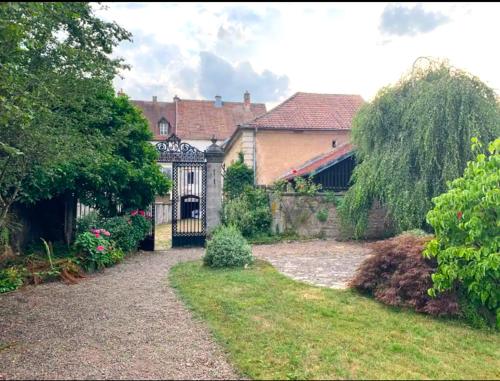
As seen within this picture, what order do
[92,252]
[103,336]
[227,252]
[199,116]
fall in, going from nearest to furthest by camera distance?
[103,336] → [227,252] → [92,252] → [199,116]

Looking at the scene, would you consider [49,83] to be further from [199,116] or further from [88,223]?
[199,116]

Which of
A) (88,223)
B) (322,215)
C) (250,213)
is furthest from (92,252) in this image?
(322,215)

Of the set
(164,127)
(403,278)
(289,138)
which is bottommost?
(403,278)

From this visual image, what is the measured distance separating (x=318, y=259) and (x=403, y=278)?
3.87 meters

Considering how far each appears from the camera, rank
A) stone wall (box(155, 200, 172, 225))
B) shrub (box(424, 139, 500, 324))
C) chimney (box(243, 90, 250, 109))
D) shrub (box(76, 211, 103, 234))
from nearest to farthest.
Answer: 1. shrub (box(424, 139, 500, 324))
2. shrub (box(76, 211, 103, 234))
3. stone wall (box(155, 200, 172, 225))
4. chimney (box(243, 90, 250, 109))

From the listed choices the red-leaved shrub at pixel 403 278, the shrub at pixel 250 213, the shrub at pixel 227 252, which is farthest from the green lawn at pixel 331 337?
the shrub at pixel 250 213

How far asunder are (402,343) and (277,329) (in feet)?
4.29

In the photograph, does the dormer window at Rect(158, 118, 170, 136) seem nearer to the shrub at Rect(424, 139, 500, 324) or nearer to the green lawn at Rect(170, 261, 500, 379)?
the green lawn at Rect(170, 261, 500, 379)

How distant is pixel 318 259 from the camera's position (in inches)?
360

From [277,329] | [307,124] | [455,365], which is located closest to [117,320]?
[277,329]

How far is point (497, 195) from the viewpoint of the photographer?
14.6ft

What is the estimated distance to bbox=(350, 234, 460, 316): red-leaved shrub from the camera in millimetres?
4988

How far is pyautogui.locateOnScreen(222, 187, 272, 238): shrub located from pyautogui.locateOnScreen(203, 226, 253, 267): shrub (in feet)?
13.5

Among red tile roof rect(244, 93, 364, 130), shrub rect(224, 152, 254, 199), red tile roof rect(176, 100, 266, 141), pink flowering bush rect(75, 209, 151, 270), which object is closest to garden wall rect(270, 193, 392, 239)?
shrub rect(224, 152, 254, 199)
